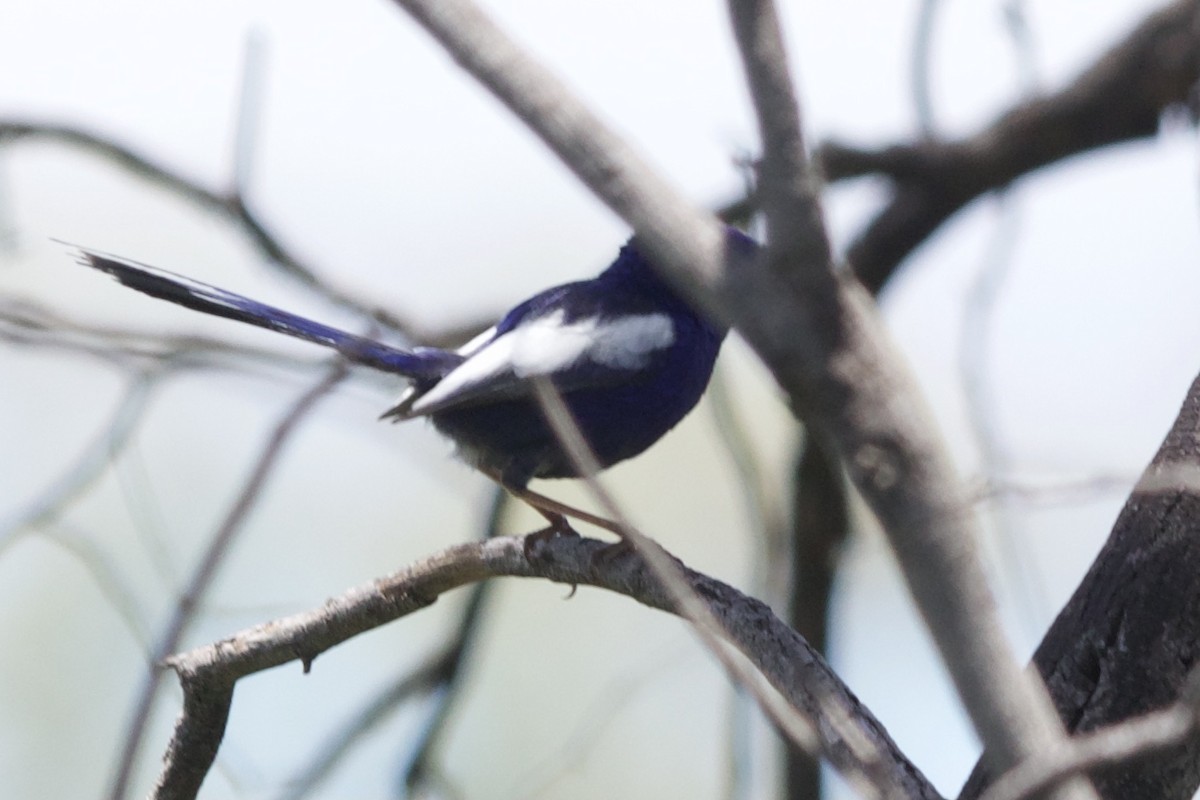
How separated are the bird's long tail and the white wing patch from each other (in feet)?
0.41

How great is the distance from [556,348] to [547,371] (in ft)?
0.59

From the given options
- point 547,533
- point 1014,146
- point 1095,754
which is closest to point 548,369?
point 547,533

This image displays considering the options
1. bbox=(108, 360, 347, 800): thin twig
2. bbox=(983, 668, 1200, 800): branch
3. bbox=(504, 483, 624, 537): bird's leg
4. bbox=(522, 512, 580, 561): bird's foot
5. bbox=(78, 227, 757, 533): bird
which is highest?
bbox=(78, 227, 757, 533): bird

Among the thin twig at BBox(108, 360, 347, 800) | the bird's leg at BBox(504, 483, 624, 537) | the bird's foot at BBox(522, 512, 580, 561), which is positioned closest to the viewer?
the thin twig at BBox(108, 360, 347, 800)

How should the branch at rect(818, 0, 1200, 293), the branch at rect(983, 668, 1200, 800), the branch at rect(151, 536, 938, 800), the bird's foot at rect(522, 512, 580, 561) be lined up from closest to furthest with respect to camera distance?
the branch at rect(983, 668, 1200, 800) < the branch at rect(151, 536, 938, 800) < the bird's foot at rect(522, 512, 580, 561) < the branch at rect(818, 0, 1200, 293)

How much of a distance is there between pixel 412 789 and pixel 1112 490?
13.2 feet

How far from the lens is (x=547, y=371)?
4297 millimetres

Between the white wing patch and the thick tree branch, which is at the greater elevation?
the white wing patch

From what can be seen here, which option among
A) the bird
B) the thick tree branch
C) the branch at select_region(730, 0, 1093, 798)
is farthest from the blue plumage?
the branch at select_region(730, 0, 1093, 798)

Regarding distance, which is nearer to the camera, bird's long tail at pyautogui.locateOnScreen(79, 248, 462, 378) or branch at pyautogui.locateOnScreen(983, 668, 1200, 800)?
branch at pyautogui.locateOnScreen(983, 668, 1200, 800)

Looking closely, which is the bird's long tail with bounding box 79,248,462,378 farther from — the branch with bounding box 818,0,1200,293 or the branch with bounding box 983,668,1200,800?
the branch with bounding box 983,668,1200,800

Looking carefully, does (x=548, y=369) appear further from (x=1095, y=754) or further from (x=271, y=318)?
(x=1095, y=754)

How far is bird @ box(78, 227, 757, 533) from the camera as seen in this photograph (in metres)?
4.26

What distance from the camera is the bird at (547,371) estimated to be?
4.26 meters
